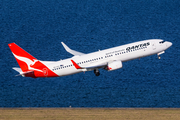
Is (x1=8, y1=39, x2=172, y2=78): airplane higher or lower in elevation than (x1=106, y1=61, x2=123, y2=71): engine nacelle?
higher

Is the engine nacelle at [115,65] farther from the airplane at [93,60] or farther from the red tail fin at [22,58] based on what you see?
the red tail fin at [22,58]

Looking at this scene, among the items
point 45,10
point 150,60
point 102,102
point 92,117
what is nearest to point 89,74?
point 102,102

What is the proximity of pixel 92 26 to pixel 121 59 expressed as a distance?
39.6m

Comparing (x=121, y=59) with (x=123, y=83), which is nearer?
(x=121, y=59)

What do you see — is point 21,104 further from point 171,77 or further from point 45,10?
point 171,77

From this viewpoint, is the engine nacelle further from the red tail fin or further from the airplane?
the red tail fin

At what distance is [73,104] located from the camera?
3108 inches

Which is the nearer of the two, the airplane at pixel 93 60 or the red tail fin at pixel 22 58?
the airplane at pixel 93 60

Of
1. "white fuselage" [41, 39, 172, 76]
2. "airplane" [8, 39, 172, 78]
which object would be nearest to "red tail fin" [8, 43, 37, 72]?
"airplane" [8, 39, 172, 78]

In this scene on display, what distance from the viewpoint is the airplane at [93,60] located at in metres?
48.4

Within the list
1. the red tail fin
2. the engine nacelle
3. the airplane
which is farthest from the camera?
the red tail fin

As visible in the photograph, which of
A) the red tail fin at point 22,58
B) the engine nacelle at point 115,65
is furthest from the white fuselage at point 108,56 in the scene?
the red tail fin at point 22,58

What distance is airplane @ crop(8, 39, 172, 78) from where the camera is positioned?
48375 millimetres

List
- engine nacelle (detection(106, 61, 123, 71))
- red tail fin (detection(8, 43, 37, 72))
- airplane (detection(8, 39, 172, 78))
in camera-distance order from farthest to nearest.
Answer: red tail fin (detection(8, 43, 37, 72)) < airplane (detection(8, 39, 172, 78)) < engine nacelle (detection(106, 61, 123, 71))
